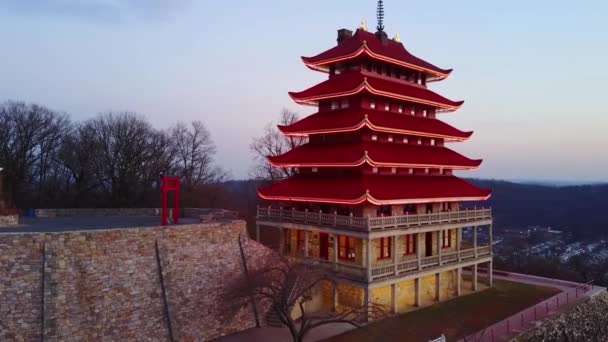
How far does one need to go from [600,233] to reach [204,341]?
115552 mm

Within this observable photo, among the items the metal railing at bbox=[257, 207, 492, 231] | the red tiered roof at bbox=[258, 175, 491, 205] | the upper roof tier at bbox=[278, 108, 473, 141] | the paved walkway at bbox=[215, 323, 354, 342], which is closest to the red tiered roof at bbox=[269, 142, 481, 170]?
the upper roof tier at bbox=[278, 108, 473, 141]

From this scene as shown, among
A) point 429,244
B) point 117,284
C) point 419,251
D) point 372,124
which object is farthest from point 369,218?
point 117,284

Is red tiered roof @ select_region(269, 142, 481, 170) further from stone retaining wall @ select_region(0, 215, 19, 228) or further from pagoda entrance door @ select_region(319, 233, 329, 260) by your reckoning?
stone retaining wall @ select_region(0, 215, 19, 228)

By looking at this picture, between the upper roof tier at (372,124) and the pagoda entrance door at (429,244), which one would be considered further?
the pagoda entrance door at (429,244)

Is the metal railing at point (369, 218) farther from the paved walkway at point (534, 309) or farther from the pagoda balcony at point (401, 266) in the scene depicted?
the paved walkway at point (534, 309)

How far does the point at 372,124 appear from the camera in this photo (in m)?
26.8

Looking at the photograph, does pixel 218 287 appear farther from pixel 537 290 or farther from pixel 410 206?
pixel 537 290

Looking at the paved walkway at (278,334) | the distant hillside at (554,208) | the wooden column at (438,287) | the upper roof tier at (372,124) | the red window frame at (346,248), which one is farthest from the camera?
the distant hillside at (554,208)

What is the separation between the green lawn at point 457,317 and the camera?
23.0 metres

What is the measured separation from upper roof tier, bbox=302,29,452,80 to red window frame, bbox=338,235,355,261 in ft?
39.1

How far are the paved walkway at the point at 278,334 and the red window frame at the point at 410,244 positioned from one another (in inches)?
293

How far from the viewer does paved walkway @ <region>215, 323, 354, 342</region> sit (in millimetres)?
22469

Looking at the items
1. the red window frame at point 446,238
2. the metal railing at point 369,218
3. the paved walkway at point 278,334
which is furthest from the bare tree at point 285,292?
the red window frame at point 446,238

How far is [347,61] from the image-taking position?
1244 inches
